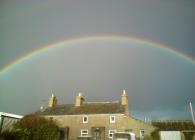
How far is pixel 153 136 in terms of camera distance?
29.2 m

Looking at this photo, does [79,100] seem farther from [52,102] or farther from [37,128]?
[37,128]

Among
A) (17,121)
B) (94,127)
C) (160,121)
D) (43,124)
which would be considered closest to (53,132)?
(43,124)

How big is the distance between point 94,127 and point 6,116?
13.3 metres

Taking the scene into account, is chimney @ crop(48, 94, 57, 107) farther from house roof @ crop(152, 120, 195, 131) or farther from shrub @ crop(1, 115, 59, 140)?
house roof @ crop(152, 120, 195, 131)

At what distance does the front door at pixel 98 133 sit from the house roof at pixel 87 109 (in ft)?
7.70

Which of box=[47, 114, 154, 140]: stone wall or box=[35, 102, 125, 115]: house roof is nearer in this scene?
box=[47, 114, 154, 140]: stone wall

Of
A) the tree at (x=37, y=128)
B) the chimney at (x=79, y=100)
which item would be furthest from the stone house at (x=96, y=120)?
the tree at (x=37, y=128)

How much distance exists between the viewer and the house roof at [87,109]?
1388 inches

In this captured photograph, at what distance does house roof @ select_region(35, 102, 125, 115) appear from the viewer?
35.2 m

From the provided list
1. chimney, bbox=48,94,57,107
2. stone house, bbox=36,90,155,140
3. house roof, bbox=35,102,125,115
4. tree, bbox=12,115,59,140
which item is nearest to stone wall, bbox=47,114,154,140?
stone house, bbox=36,90,155,140

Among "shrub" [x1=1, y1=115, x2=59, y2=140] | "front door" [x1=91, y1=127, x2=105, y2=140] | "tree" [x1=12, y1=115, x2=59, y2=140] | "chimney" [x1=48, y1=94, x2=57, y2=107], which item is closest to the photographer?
"shrub" [x1=1, y1=115, x2=59, y2=140]

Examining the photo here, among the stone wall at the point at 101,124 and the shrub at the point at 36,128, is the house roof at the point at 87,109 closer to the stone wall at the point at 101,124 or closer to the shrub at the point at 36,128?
the stone wall at the point at 101,124

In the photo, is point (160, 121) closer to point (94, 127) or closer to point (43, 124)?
point (94, 127)

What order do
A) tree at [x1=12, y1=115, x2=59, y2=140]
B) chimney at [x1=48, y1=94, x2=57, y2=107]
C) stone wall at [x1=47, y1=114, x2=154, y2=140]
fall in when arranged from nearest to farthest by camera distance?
tree at [x1=12, y1=115, x2=59, y2=140], stone wall at [x1=47, y1=114, x2=154, y2=140], chimney at [x1=48, y1=94, x2=57, y2=107]
